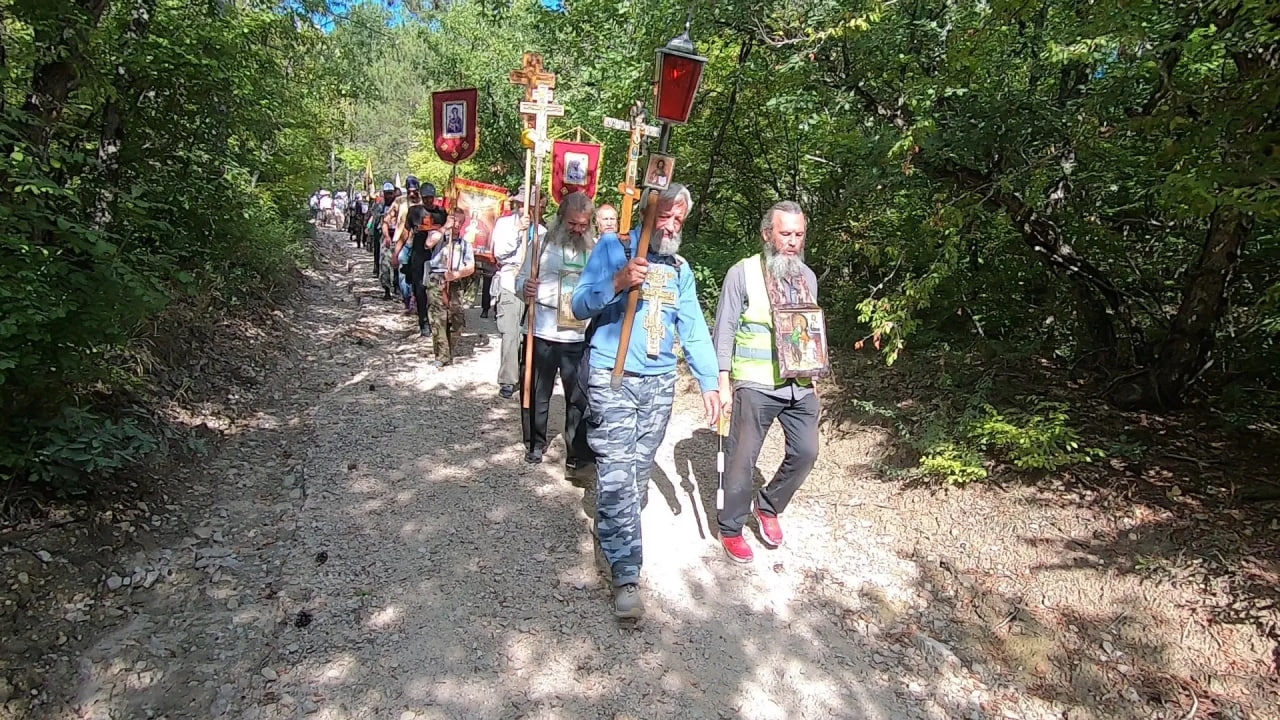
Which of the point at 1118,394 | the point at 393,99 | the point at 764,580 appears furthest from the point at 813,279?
the point at 393,99

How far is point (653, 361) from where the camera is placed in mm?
3551

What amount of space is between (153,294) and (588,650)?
2.96 metres

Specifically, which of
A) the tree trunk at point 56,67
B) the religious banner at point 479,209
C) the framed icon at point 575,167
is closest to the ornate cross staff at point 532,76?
the framed icon at point 575,167

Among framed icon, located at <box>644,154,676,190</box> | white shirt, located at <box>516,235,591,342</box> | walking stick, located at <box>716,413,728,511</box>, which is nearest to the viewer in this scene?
framed icon, located at <box>644,154,676,190</box>

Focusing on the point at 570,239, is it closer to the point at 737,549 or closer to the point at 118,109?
the point at 737,549

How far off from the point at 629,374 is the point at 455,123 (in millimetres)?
5504

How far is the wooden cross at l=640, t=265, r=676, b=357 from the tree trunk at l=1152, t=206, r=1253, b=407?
3.13 meters

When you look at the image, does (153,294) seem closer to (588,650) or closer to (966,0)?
(588,650)

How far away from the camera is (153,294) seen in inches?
147

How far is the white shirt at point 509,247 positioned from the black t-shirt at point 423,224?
68.2 inches

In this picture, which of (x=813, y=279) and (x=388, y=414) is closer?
(x=813, y=279)

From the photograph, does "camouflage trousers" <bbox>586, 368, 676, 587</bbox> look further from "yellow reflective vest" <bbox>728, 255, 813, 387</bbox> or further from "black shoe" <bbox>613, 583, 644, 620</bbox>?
"yellow reflective vest" <bbox>728, 255, 813, 387</bbox>

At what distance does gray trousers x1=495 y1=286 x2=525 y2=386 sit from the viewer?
6.41 metres

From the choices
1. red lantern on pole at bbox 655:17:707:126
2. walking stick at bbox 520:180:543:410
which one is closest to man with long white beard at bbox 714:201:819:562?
red lantern on pole at bbox 655:17:707:126
